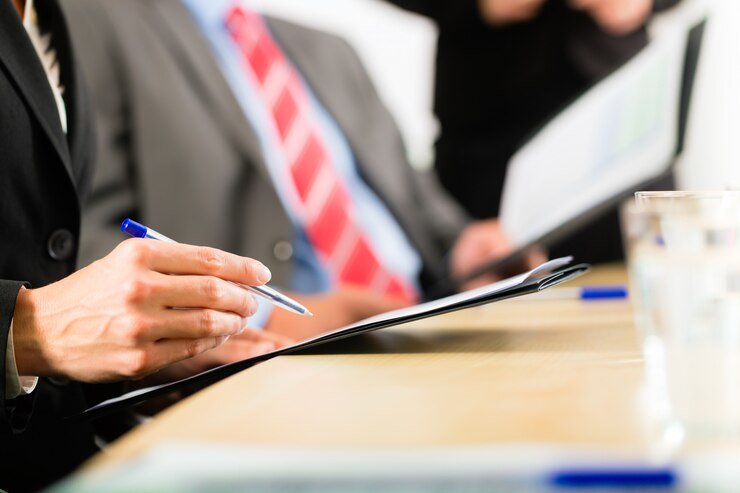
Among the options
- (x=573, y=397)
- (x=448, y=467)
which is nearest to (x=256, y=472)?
(x=448, y=467)

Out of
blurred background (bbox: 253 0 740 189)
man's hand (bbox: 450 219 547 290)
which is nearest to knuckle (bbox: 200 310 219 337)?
man's hand (bbox: 450 219 547 290)

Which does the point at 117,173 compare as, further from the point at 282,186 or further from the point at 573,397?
the point at 573,397

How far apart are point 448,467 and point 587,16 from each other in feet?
6.28

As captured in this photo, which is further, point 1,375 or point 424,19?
point 424,19

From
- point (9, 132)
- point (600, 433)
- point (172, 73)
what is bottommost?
point (600, 433)

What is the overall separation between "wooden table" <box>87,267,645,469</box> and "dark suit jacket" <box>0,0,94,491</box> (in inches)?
9.2

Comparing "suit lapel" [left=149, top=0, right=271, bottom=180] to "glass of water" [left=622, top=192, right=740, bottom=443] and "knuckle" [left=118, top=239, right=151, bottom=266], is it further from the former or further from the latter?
"glass of water" [left=622, top=192, right=740, bottom=443]

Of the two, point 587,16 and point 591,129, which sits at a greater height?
point 587,16

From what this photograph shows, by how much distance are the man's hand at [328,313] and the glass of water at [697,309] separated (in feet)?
1.87

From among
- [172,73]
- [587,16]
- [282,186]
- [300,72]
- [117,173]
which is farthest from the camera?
[587,16]

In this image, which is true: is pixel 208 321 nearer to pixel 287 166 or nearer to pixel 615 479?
pixel 615 479

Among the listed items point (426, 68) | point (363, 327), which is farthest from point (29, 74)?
point (426, 68)

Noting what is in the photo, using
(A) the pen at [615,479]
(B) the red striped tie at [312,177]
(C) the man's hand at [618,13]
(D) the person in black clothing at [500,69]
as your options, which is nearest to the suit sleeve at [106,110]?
(B) the red striped tie at [312,177]

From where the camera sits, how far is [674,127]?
91 centimetres
